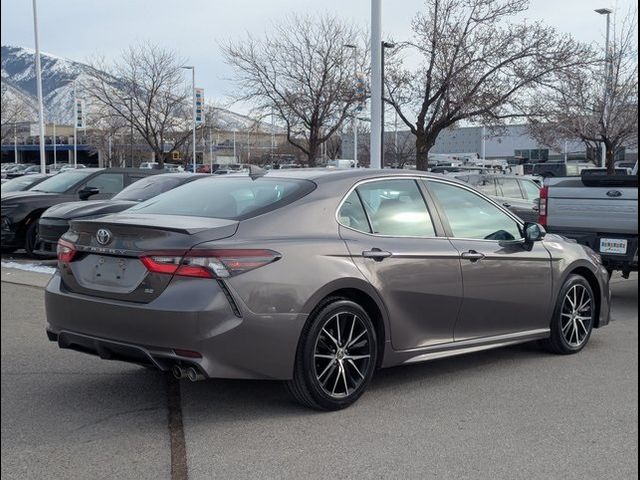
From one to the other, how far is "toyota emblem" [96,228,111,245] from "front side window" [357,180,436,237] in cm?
172

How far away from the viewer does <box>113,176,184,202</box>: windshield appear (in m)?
11.6

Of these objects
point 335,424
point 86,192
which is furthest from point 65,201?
point 335,424

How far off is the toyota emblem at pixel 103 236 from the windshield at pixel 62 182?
943 cm

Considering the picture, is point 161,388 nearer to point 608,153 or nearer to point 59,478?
point 59,478

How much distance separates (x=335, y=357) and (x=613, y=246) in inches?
200

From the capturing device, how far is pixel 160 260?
4.19 meters

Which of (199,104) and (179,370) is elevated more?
(199,104)

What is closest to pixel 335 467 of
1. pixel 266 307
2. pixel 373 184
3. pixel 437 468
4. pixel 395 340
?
pixel 437 468

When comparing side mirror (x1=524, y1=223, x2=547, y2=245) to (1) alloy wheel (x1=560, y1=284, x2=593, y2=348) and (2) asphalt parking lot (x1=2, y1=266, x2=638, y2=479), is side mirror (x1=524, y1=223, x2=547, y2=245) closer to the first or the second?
(1) alloy wheel (x1=560, y1=284, x2=593, y2=348)

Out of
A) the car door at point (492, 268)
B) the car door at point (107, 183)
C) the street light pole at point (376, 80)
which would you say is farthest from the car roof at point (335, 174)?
the car door at point (107, 183)

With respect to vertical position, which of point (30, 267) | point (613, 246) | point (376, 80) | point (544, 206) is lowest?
point (30, 267)

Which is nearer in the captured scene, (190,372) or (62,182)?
(190,372)

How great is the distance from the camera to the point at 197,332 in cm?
407

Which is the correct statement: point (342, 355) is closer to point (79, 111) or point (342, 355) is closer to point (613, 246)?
point (613, 246)
